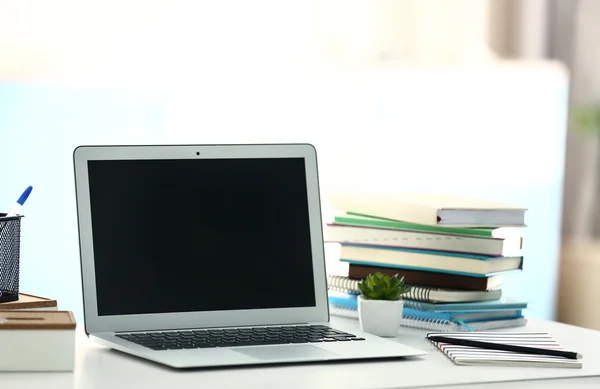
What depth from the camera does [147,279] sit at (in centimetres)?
115

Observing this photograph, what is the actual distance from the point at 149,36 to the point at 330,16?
2.24ft

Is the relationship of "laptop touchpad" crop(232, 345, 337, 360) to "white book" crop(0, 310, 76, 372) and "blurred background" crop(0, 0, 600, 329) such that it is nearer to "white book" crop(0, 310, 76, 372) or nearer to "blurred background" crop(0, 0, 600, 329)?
"white book" crop(0, 310, 76, 372)

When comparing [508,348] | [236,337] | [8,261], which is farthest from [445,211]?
[8,261]

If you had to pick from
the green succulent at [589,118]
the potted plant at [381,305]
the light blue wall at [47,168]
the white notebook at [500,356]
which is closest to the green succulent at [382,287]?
the potted plant at [381,305]

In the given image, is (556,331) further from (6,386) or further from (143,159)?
(6,386)

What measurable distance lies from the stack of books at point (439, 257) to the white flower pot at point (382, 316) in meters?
0.10

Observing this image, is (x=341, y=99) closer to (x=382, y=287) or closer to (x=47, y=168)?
(x=47, y=168)

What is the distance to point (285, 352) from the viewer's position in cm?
103

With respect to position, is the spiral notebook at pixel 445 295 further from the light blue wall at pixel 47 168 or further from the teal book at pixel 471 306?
the light blue wall at pixel 47 168

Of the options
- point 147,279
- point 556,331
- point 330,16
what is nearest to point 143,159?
point 147,279

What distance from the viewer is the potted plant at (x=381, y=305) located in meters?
1.22

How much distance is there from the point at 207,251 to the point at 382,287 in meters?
0.24

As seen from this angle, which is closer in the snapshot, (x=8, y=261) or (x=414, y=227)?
(x=8, y=261)

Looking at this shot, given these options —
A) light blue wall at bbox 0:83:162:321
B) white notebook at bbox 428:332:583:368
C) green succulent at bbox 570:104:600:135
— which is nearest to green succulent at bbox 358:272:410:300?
white notebook at bbox 428:332:583:368
